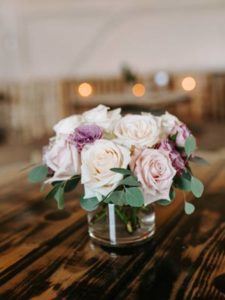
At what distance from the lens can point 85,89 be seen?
5.32 metres

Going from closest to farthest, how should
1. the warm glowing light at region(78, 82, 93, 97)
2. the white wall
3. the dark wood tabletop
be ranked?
the dark wood tabletop
the warm glowing light at region(78, 82, 93, 97)
the white wall

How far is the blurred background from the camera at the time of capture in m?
5.34

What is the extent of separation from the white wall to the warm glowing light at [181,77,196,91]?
18cm

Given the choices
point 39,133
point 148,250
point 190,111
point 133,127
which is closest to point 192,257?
point 148,250

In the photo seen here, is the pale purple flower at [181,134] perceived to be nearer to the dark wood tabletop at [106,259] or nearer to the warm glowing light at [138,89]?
the dark wood tabletop at [106,259]

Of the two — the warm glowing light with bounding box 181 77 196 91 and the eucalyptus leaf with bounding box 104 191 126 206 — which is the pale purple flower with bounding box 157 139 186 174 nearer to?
the eucalyptus leaf with bounding box 104 191 126 206

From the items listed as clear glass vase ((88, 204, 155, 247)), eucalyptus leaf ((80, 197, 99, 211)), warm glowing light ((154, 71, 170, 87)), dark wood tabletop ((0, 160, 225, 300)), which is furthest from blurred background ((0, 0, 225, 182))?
eucalyptus leaf ((80, 197, 99, 211))

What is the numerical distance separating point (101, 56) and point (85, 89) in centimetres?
→ 63

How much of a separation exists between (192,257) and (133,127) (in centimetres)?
32

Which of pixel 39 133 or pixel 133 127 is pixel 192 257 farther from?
pixel 39 133

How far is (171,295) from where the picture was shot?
2.85ft

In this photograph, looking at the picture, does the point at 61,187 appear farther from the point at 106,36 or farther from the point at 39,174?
the point at 106,36

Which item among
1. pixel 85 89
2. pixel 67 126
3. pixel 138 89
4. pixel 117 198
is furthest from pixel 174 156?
pixel 85 89

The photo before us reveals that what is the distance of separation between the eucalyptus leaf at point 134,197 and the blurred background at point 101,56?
4144 mm
